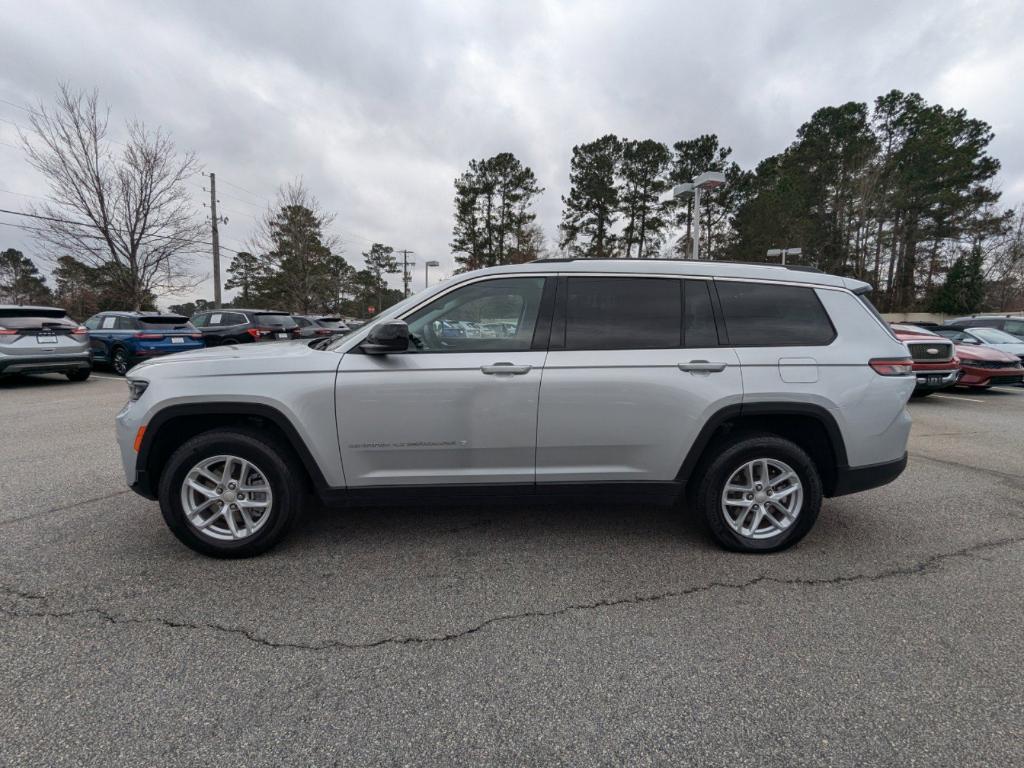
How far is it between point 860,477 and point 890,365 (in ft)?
2.36

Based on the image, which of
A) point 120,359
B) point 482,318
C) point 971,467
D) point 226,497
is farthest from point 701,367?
point 120,359

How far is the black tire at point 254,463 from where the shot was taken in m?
2.84

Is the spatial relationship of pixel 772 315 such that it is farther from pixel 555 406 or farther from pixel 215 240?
pixel 215 240

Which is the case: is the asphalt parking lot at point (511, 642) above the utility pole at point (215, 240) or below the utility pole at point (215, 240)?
below

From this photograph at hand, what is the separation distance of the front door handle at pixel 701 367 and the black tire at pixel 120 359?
13.7 metres

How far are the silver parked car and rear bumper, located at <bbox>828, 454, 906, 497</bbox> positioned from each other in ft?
Answer: 42.1

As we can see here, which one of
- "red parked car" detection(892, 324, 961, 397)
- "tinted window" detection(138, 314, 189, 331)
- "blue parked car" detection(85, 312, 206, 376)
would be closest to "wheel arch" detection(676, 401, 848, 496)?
"red parked car" detection(892, 324, 961, 397)

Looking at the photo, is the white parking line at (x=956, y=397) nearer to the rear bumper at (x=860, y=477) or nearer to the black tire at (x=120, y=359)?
the rear bumper at (x=860, y=477)

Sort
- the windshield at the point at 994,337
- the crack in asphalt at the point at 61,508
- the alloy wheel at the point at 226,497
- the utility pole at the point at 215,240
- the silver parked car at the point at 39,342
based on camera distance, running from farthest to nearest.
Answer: the utility pole at the point at 215,240 < the windshield at the point at 994,337 < the silver parked car at the point at 39,342 < the crack in asphalt at the point at 61,508 < the alloy wheel at the point at 226,497

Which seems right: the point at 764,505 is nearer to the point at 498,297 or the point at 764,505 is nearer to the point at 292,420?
the point at 498,297

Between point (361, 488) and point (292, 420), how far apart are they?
0.57 m

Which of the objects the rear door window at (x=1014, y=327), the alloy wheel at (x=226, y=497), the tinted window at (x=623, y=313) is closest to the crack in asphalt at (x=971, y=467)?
the tinted window at (x=623, y=313)

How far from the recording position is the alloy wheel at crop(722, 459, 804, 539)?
3.04 meters

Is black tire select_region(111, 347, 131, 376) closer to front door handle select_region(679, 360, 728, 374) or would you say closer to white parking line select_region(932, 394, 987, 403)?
front door handle select_region(679, 360, 728, 374)
